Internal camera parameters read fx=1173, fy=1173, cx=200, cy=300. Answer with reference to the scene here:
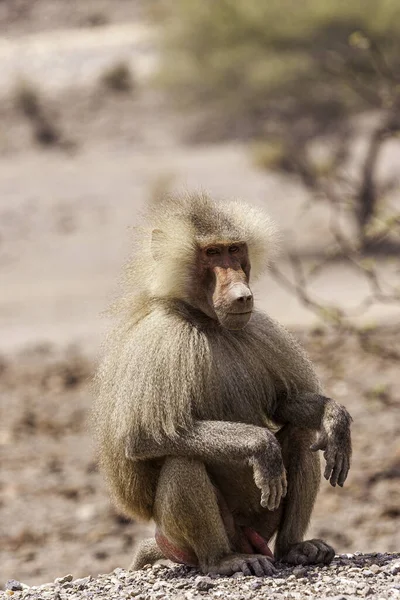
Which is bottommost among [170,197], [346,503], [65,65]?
[346,503]

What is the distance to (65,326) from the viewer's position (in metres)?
14.8

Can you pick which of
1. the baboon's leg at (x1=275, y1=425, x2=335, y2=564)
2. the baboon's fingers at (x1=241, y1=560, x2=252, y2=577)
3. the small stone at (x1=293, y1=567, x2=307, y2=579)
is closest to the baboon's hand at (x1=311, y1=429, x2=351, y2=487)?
the baboon's leg at (x1=275, y1=425, x2=335, y2=564)

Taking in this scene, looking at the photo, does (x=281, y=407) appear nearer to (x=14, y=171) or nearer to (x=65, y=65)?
(x=14, y=171)

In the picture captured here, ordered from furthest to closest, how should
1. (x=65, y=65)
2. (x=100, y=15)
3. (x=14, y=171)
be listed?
(x=100, y=15), (x=65, y=65), (x=14, y=171)

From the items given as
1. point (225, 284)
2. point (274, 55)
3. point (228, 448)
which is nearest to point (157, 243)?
point (225, 284)

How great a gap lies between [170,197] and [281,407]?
104cm

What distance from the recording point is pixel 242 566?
4629mm

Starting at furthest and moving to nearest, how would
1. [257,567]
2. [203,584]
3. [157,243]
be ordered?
1. [157,243]
2. [257,567]
3. [203,584]

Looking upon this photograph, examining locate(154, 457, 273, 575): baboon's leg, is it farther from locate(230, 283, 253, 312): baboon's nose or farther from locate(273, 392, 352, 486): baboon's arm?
locate(230, 283, 253, 312): baboon's nose

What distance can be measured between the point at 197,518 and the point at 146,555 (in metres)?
0.78

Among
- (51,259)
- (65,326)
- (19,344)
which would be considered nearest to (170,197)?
(19,344)

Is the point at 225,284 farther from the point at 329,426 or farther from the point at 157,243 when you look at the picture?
the point at 329,426

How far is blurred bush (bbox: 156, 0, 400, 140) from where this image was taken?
20.0m

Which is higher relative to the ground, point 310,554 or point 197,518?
point 197,518
